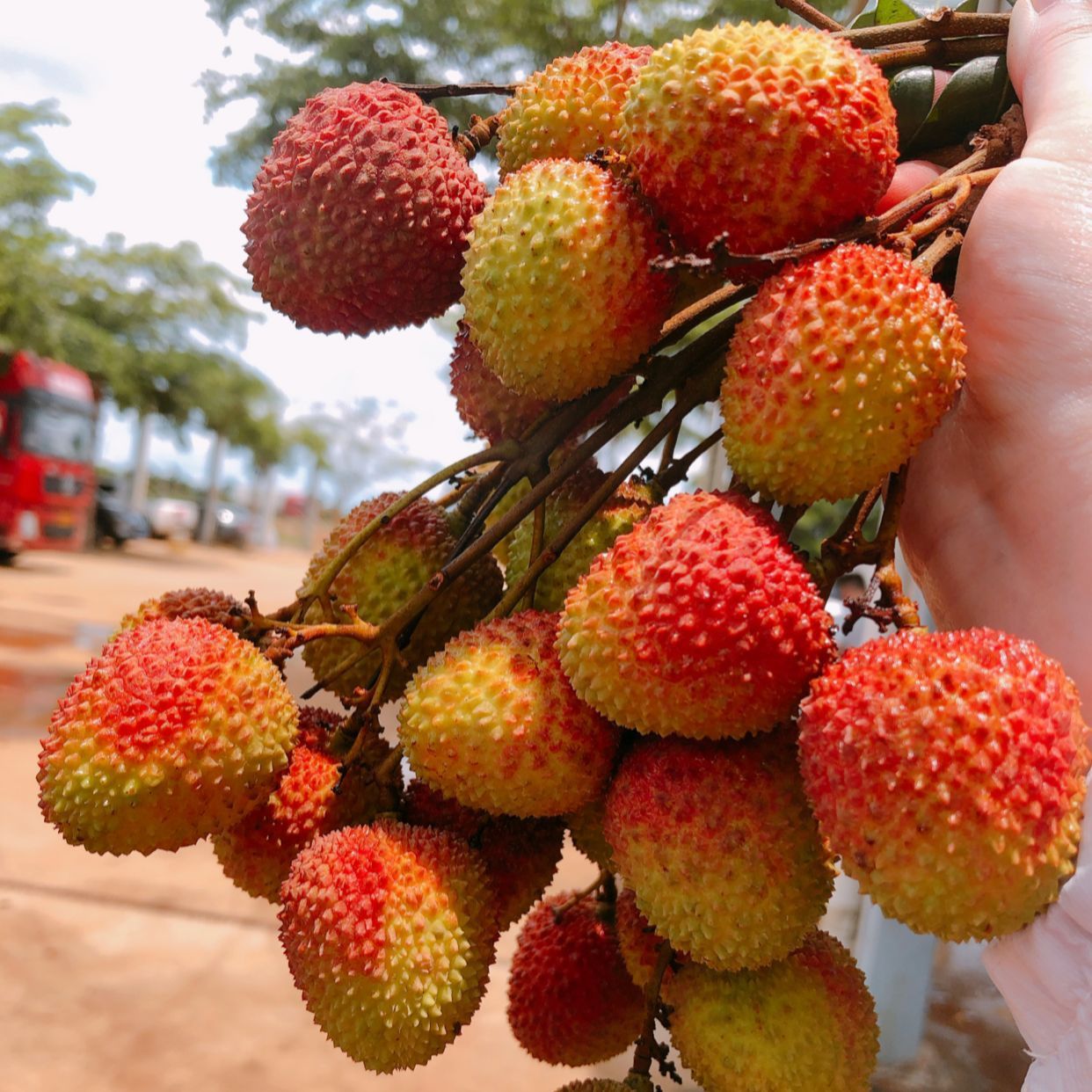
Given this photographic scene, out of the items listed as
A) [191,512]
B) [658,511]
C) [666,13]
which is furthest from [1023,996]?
[191,512]

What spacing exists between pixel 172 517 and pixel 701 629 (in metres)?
19.8

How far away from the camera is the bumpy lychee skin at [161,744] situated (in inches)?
24.8

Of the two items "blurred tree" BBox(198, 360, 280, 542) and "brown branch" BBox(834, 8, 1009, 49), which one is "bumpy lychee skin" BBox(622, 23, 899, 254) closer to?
"brown branch" BBox(834, 8, 1009, 49)

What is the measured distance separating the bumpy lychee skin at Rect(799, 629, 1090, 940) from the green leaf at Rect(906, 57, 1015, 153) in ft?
1.82

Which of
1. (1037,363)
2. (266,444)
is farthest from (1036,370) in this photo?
(266,444)

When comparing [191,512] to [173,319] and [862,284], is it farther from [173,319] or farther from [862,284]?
[862,284]

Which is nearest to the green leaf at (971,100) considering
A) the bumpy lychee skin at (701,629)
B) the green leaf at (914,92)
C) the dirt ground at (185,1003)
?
the green leaf at (914,92)

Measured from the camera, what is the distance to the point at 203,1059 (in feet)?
6.81

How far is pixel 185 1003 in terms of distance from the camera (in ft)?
7.49

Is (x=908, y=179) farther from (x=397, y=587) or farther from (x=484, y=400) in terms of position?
(x=397, y=587)

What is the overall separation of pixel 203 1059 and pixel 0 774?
2.08 meters

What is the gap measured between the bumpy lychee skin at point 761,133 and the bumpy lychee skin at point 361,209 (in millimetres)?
174

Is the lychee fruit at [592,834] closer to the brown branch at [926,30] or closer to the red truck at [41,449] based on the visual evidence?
the brown branch at [926,30]

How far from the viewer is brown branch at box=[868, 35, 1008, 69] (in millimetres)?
782
